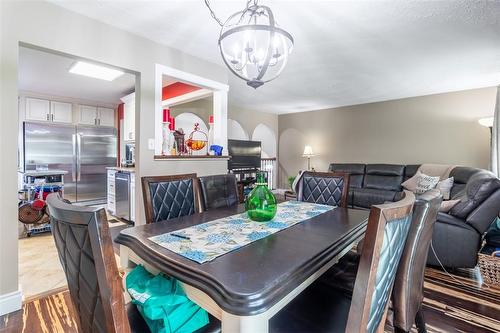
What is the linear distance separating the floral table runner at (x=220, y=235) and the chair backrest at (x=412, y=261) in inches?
23.0

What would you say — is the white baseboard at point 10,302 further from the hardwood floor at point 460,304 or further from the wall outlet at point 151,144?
the hardwood floor at point 460,304

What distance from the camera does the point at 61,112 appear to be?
5.09m

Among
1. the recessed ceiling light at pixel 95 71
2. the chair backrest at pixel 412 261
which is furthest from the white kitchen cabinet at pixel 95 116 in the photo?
the chair backrest at pixel 412 261

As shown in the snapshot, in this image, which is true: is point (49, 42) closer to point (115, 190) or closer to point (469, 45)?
point (115, 190)

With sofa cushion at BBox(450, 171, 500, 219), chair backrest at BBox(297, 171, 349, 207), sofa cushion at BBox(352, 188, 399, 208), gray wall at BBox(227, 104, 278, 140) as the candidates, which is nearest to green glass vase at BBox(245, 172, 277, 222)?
chair backrest at BBox(297, 171, 349, 207)

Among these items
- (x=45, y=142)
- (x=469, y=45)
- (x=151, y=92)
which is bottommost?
(x=45, y=142)

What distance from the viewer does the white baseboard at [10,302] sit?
1.78 metres

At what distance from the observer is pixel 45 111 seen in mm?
4918

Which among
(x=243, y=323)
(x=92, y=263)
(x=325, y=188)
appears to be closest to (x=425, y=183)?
(x=325, y=188)

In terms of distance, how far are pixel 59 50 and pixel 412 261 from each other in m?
2.82

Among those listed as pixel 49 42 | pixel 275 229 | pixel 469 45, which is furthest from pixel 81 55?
pixel 469 45

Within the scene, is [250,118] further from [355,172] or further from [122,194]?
[122,194]

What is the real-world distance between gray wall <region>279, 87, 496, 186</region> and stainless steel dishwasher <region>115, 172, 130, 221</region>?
14.7 ft

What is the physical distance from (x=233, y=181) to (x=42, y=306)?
174cm
